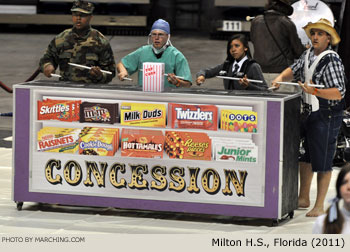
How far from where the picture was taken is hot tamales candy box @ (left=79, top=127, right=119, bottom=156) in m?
8.62

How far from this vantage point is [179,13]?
2630cm

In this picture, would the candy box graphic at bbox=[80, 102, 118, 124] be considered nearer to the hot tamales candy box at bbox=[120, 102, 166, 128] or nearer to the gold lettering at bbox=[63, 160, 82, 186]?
the hot tamales candy box at bbox=[120, 102, 166, 128]

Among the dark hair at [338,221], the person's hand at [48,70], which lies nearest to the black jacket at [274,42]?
the person's hand at [48,70]

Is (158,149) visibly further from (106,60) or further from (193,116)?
(106,60)

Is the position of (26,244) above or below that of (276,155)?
below

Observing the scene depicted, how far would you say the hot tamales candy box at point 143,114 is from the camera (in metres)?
8.50

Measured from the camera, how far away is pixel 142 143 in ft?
28.1

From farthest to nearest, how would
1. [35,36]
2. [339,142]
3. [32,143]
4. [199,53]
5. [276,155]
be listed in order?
[35,36]
[199,53]
[339,142]
[32,143]
[276,155]

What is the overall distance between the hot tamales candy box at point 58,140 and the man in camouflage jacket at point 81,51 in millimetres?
885

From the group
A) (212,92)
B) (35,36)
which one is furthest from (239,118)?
(35,36)

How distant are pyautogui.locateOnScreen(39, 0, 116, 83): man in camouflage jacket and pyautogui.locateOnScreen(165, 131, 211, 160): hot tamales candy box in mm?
1313

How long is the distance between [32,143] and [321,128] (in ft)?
8.63

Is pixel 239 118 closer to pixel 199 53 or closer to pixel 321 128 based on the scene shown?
pixel 321 128

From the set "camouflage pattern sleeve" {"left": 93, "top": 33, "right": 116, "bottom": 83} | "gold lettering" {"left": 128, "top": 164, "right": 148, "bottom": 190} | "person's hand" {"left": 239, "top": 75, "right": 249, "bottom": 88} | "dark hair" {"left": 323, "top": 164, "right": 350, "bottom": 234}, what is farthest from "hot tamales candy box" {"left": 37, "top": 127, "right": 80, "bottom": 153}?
"dark hair" {"left": 323, "top": 164, "right": 350, "bottom": 234}
